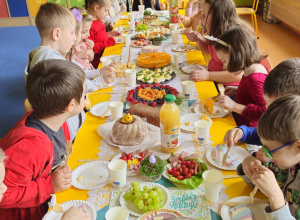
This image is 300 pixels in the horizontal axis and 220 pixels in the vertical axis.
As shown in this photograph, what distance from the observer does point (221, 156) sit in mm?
1499

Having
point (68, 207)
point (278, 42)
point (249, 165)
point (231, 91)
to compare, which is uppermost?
point (249, 165)

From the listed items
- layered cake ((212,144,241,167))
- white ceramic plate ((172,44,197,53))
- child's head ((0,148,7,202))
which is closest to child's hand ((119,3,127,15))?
white ceramic plate ((172,44,197,53))

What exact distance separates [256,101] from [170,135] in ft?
2.51

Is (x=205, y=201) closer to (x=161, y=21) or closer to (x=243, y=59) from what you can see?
(x=243, y=59)

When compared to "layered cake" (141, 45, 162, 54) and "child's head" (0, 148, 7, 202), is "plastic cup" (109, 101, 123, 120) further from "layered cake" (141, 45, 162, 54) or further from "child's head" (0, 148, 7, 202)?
"layered cake" (141, 45, 162, 54)

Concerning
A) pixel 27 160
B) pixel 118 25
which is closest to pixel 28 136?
pixel 27 160

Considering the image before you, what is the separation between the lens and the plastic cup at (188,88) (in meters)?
2.05

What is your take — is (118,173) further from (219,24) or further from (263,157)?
(219,24)

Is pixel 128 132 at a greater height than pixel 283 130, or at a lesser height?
lesser

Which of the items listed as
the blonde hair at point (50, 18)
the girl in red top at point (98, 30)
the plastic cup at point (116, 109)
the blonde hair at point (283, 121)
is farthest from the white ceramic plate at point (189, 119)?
the girl in red top at point (98, 30)

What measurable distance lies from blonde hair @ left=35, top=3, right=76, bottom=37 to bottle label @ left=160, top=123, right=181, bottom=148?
3.81ft

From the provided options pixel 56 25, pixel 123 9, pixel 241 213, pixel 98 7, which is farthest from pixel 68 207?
pixel 123 9

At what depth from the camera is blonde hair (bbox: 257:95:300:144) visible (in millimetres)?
1046

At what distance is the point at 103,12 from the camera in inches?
144
